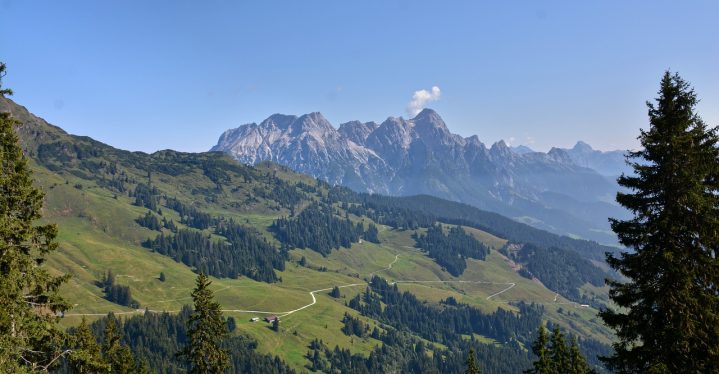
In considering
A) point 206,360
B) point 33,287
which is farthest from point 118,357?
point 33,287

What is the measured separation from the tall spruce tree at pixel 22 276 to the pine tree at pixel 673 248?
1252 inches

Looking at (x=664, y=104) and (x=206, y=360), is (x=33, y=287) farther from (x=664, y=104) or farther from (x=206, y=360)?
(x=664, y=104)

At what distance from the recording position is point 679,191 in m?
27.4

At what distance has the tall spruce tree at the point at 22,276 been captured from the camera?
2672 cm

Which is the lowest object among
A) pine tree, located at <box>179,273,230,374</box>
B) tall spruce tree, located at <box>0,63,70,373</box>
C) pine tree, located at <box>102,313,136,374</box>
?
pine tree, located at <box>102,313,136,374</box>

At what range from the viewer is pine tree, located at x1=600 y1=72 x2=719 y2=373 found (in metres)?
26.6

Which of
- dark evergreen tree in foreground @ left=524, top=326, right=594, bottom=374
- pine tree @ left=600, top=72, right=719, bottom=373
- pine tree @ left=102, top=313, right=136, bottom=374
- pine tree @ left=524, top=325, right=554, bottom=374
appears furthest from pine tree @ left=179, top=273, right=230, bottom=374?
pine tree @ left=600, top=72, right=719, bottom=373

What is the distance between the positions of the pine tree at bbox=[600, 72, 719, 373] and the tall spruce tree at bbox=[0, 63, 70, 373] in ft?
104

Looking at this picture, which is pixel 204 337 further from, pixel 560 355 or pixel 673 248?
pixel 673 248

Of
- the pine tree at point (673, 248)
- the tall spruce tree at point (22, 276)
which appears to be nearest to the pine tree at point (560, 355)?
the pine tree at point (673, 248)

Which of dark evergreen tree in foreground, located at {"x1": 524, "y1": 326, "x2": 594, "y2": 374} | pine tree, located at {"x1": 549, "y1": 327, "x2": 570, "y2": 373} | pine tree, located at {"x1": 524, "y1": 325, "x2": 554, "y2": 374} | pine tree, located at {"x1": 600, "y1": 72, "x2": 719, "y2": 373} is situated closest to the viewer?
pine tree, located at {"x1": 600, "y1": 72, "x2": 719, "y2": 373}

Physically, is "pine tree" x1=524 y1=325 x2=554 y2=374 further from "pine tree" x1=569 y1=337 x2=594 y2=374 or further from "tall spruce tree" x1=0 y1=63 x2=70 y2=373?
"tall spruce tree" x1=0 y1=63 x2=70 y2=373

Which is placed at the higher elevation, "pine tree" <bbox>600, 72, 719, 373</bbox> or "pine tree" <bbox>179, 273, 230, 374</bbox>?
"pine tree" <bbox>600, 72, 719, 373</bbox>

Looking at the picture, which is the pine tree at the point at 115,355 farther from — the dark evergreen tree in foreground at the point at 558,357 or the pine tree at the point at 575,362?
the pine tree at the point at 575,362
